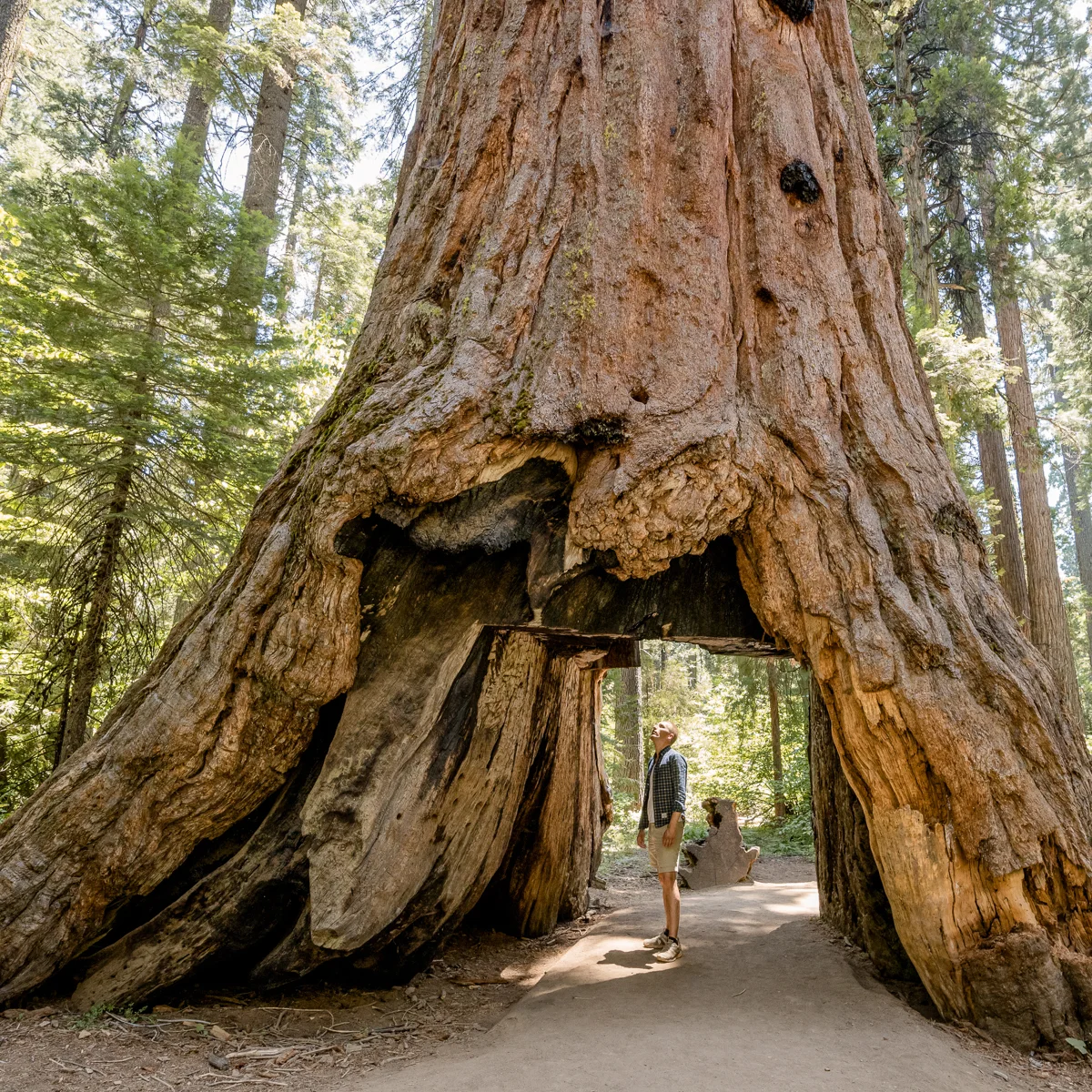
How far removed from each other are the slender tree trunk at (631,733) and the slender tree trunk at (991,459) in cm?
723

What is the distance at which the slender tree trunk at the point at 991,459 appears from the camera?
487 inches

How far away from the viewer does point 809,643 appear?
4234 millimetres

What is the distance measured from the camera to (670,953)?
5.23 meters

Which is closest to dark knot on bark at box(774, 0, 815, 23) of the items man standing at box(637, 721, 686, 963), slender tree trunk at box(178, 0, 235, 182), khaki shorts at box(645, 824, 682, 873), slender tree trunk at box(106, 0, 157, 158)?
man standing at box(637, 721, 686, 963)

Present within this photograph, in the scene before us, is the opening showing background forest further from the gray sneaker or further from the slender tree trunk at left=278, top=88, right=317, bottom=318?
the gray sneaker

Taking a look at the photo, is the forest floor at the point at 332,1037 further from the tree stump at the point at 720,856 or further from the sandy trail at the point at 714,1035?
the tree stump at the point at 720,856

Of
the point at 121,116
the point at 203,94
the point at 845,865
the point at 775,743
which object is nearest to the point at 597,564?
the point at 845,865

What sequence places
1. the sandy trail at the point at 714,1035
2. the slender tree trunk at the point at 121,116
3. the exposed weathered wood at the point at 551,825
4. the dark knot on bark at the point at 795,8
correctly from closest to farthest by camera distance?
1. the sandy trail at the point at 714,1035
2. the dark knot on bark at the point at 795,8
3. the exposed weathered wood at the point at 551,825
4. the slender tree trunk at the point at 121,116

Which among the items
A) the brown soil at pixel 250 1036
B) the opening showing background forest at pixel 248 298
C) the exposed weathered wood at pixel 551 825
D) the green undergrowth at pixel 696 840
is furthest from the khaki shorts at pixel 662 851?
the green undergrowth at pixel 696 840

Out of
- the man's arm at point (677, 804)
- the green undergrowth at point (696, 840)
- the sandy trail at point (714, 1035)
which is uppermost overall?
the man's arm at point (677, 804)

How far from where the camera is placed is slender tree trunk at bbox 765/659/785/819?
14.0 meters

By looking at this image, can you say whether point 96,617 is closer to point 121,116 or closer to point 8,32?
point 8,32

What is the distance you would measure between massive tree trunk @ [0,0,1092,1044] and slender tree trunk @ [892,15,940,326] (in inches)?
330

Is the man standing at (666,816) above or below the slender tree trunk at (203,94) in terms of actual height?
below
